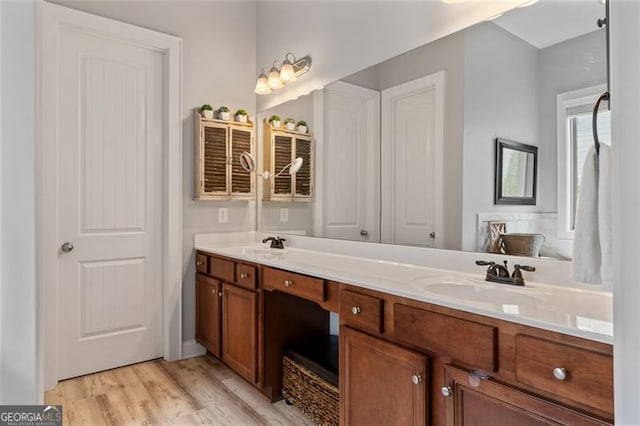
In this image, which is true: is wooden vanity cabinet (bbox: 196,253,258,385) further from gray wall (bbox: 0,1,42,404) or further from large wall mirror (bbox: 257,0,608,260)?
gray wall (bbox: 0,1,42,404)

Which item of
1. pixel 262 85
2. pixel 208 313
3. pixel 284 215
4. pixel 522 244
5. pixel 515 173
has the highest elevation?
pixel 262 85

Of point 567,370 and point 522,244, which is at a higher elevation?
point 522,244

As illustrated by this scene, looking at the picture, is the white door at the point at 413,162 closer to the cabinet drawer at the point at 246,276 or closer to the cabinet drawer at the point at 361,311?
the cabinet drawer at the point at 361,311

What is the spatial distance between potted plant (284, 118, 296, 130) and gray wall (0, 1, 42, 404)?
2219mm

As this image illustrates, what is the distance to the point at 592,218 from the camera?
90 centimetres

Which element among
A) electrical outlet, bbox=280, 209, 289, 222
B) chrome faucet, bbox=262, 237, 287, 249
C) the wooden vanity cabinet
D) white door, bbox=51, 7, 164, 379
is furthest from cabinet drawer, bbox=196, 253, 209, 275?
electrical outlet, bbox=280, 209, 289, 222

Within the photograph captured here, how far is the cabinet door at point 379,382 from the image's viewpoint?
50.0 inches

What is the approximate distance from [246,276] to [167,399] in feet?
2.71

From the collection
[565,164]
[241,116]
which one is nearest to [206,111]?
[241,116]

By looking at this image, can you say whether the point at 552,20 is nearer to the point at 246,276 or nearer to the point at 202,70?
the point at 246,276

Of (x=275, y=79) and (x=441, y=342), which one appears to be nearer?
(x=441, y=342)

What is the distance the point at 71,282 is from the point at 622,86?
288 centimetres

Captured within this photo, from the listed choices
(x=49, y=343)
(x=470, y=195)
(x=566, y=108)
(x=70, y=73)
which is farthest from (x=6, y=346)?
(x=70, y=73)

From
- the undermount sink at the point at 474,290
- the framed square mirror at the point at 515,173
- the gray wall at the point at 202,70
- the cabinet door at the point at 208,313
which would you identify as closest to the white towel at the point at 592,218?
the undermount sink at the point at 474,290
